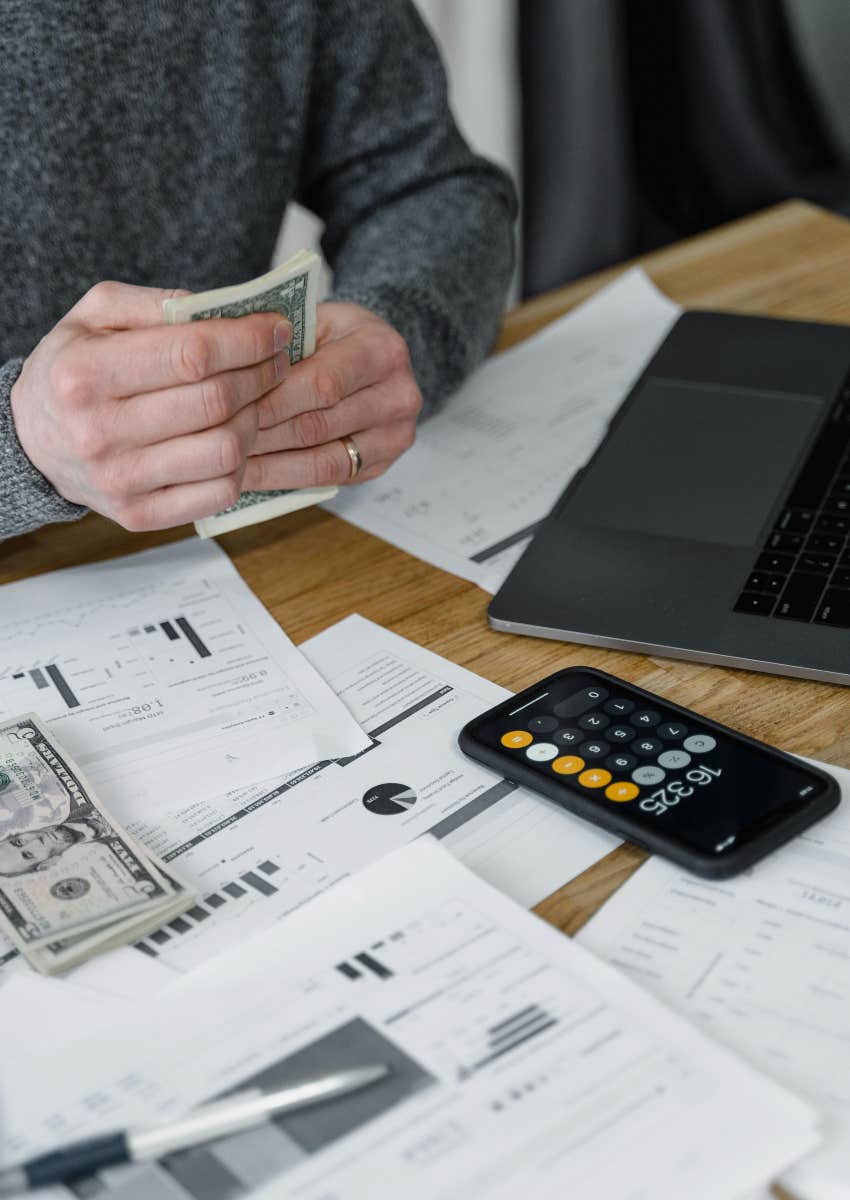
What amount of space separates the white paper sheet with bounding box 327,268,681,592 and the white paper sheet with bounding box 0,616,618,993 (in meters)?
0.17

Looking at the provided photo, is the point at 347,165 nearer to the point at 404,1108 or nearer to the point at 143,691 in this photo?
the point at 143,691

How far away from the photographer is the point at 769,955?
55 cm

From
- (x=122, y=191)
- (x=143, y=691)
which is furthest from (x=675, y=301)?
(x=143, y=691)

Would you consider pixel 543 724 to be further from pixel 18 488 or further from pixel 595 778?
pixel 18 488

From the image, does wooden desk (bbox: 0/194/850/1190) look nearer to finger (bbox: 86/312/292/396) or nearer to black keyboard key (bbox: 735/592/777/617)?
black keyboard key (bbox: 735/592/777/617)

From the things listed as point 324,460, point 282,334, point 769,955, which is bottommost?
point 769,955

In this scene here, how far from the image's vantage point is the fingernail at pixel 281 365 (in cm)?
77

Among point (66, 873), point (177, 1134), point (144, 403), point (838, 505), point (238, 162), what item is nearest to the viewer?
point (177, 1134)

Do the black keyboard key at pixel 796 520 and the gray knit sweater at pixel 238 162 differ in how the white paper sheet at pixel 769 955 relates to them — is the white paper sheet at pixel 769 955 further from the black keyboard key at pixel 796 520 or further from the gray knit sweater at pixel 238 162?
the gray knit sweater at pixel 238 162

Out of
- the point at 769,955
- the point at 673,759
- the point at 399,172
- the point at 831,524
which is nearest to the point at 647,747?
the point at 673,759

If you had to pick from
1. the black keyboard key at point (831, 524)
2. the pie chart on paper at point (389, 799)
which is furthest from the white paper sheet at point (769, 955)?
the black keyboard key at point (831, 524)

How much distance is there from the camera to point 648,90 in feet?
8.29

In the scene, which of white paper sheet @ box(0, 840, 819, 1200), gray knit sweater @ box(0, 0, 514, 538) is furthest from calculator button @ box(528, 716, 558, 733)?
gray knit sweater @ box(0, 0, 514, 538)

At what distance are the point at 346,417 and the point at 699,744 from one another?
33cm
